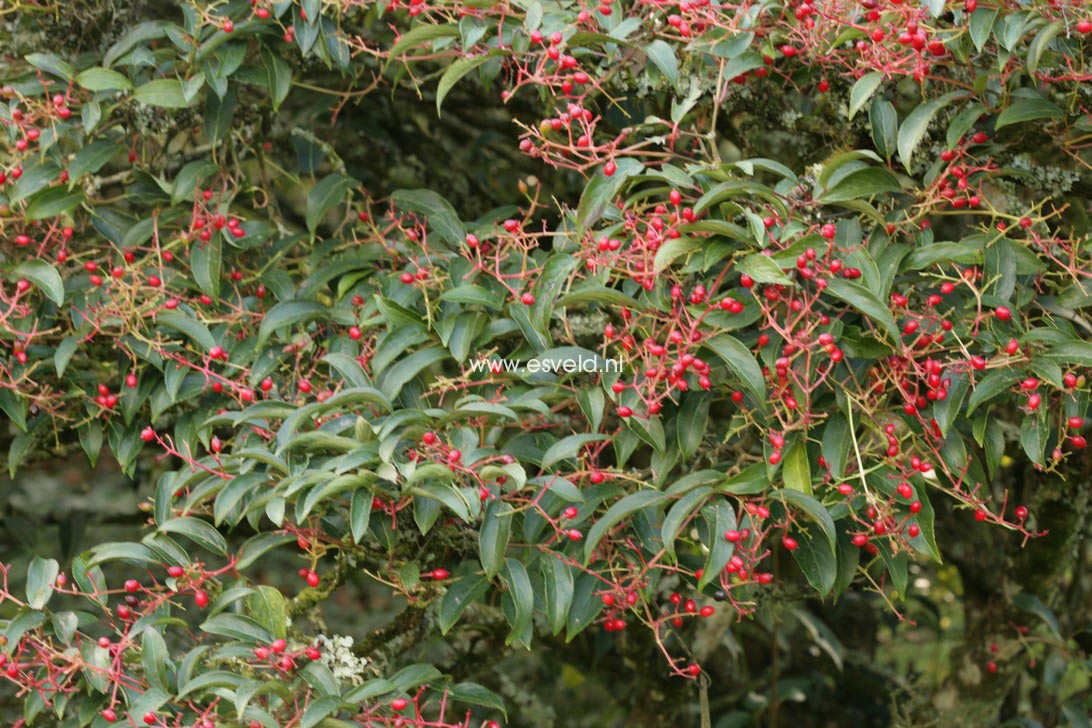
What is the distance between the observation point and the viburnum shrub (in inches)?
63.0

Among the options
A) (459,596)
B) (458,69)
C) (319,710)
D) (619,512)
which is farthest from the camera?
(458,69)

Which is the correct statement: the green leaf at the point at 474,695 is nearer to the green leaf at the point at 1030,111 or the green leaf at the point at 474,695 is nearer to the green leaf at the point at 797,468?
the green leaf at the point at 797,468

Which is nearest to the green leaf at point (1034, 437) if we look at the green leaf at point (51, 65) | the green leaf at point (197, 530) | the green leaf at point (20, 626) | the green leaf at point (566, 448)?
the green leaf at point (566, 448)

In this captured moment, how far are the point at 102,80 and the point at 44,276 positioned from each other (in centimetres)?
35

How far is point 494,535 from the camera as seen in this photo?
5.28 ft

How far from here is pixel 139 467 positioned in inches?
116

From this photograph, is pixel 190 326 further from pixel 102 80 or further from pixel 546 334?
pixel 546 334

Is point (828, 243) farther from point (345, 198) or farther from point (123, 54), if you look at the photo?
point (123, 54)

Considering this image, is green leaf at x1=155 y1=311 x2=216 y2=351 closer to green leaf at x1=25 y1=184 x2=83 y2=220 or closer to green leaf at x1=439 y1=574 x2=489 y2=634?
green leaf at x1=25 y1=184 x2=83 y2=220

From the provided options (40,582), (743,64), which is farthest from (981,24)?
(40,582)

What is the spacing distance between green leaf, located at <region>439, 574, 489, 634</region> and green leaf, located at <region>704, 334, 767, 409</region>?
18.9 inches

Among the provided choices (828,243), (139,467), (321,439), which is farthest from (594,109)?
(139,467)

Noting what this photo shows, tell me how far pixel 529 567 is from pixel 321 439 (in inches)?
14.2

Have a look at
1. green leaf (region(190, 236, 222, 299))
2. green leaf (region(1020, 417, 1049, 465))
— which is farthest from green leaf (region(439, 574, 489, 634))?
green leaf (region(1020, 417, 1049, 465))
